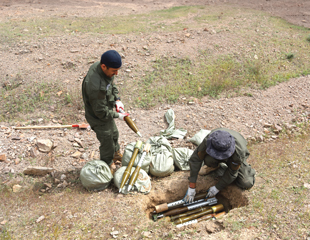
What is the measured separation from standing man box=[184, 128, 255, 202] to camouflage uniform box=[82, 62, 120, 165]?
47.2 inches

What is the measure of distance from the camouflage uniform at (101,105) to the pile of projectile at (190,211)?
110 cm

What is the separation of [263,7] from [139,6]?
514 cm

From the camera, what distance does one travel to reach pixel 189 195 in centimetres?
340

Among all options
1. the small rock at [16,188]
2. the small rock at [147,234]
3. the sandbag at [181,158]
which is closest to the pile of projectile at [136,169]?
the sandbag at [181,158]

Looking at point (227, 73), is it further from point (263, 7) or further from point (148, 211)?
point (263, 7)

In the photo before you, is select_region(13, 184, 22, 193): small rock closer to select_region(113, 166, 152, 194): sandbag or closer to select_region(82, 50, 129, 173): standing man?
select_region(82, 50, 129, 173): standing man

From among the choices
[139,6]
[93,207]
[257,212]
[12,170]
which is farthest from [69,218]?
[139,6]

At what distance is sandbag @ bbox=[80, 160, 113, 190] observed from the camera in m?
3.36

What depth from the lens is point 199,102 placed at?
5426mm

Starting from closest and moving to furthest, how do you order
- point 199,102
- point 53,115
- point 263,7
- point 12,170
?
1. point 12,170
2. point 53,115
3. point 199,102
4. point 263,7

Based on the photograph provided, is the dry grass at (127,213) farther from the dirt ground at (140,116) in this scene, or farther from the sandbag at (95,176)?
the dirt ground at (140,116)

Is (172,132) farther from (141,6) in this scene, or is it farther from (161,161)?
(141,6)

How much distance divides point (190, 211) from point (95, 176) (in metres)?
1.43

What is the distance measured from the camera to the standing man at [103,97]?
296 cm
